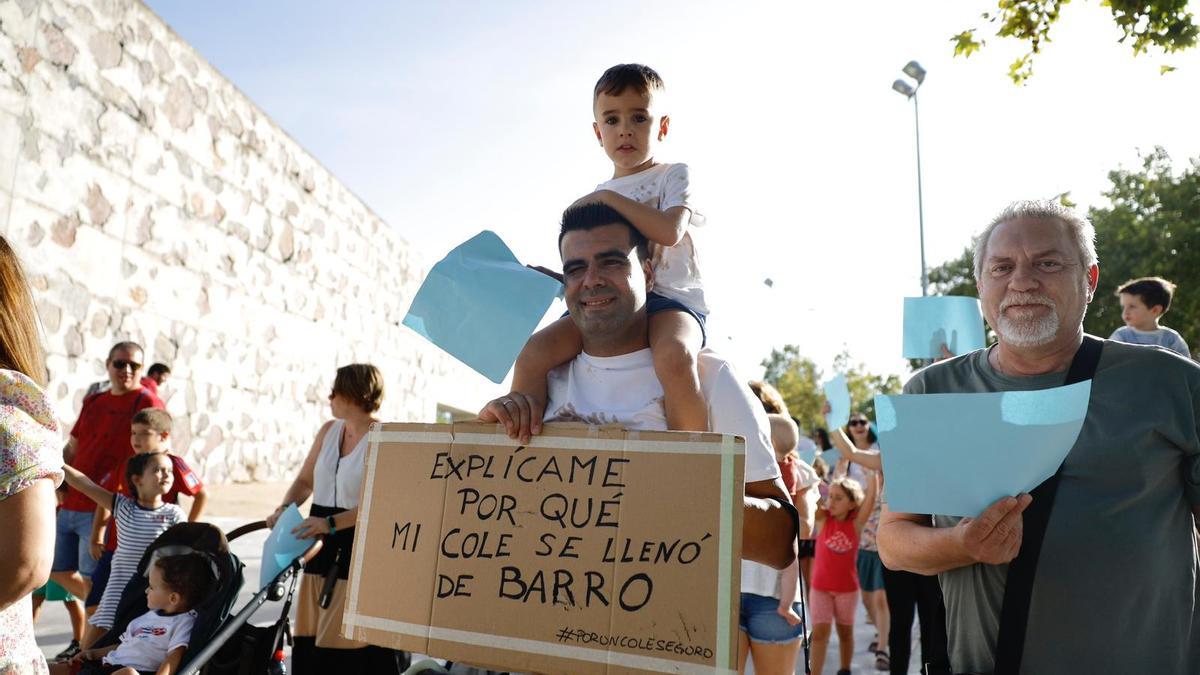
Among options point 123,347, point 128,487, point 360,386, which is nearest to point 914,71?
point 360,386

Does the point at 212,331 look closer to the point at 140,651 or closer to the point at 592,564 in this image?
the point at 140,651

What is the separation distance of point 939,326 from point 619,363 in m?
2.03

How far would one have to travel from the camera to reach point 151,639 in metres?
3.41

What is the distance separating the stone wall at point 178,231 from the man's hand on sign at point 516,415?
669cm

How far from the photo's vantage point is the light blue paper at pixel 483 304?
7.35 feet

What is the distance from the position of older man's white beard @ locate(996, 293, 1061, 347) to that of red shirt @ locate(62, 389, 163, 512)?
5.10 metres

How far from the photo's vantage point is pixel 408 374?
59.9ft

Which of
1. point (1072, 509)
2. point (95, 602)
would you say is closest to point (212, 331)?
point (95, 602)

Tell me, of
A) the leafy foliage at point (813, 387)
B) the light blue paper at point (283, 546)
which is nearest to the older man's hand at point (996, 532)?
the light blue paper at point (283, 546)

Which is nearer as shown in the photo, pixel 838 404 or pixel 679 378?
pixel 679 378

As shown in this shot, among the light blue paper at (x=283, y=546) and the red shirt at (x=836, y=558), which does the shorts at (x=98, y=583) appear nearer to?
the light blue paper at (x=283, y=546)

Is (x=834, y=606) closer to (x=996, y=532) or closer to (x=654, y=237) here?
(x=654, y=237)

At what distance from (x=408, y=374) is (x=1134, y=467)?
17108mm

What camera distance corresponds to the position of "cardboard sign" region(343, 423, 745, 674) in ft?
5.66
